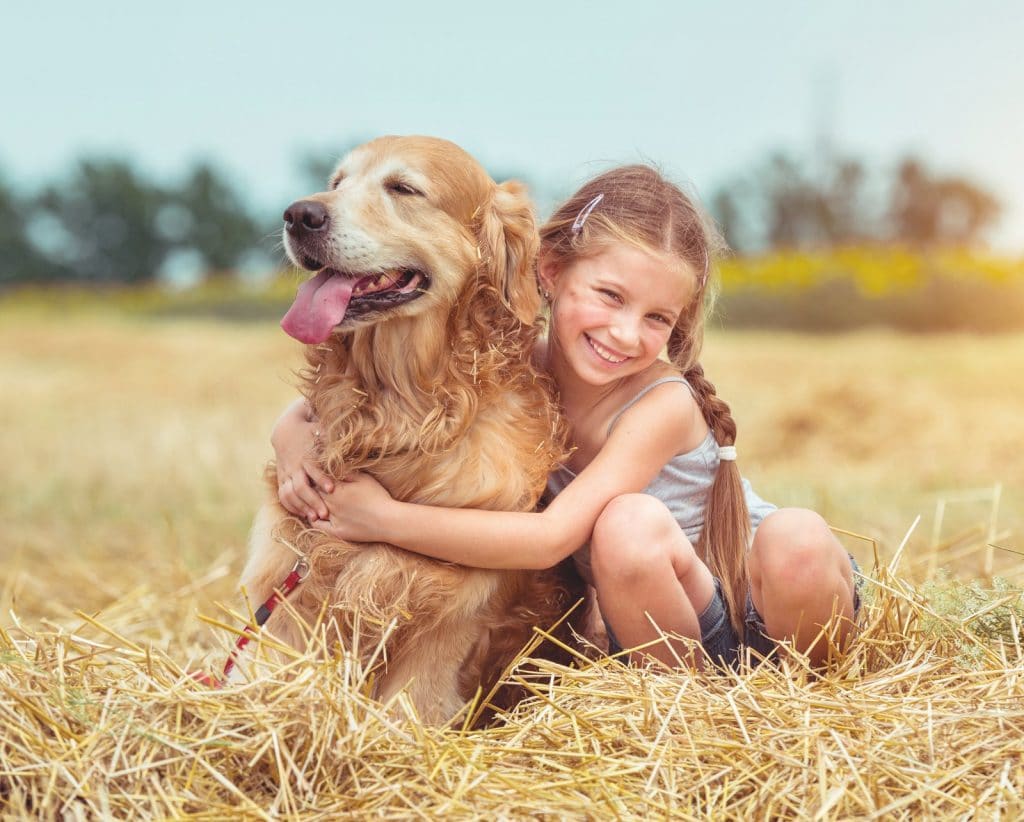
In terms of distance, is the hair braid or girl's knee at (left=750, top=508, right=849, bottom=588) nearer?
girl's knee at (left=750, top=508, right=849, bottom=588)

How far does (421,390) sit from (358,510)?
322mm

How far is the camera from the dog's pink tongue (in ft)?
7.59

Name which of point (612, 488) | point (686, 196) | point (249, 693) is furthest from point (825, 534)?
point (249, 693)

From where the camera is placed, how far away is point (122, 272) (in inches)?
755

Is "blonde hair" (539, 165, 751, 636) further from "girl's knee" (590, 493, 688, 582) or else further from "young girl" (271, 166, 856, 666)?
"girl's knee" (590, 493, 688, 582)

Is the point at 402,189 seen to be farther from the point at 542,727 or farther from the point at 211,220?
the point at 211,220

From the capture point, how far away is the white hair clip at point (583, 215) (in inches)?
103

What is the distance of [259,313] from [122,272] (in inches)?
137

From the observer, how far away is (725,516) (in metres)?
2.68

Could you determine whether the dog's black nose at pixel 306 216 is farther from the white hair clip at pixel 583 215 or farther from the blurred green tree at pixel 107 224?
the blurred green tree at pixel 107 224

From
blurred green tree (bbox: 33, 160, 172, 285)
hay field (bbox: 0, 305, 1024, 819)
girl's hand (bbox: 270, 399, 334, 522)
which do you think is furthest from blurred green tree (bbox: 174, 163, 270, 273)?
girl's hand (bbox: 270, 399, 334, 522)

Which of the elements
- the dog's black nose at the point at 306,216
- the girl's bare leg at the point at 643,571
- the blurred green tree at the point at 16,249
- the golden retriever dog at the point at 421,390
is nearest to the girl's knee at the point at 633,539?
the girl's bare leg at the point at 643,571

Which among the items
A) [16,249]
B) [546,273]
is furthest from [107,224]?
[546,273]

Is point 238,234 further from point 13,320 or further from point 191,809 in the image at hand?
point 191,809
